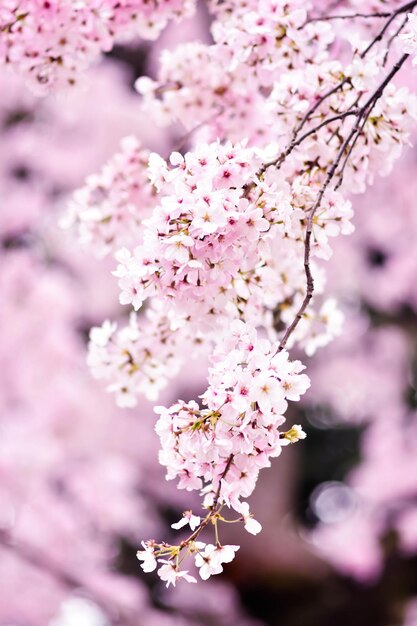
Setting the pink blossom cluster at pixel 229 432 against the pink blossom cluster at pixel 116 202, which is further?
the pink blossom cluster at pixel 116 202

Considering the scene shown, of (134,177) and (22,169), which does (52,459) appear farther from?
(134,177)

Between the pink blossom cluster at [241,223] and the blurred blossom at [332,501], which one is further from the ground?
the blurred blossom at [332,501]

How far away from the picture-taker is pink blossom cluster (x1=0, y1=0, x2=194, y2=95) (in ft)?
8.58

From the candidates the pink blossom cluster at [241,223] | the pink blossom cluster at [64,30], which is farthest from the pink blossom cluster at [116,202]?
the pink blossom cluster at [64,30]

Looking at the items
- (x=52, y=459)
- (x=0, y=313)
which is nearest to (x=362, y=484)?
(x=52, y=459)

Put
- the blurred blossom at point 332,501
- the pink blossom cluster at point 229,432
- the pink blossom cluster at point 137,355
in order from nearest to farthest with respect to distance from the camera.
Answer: the pink blossom cluster at point 229,432, the pink blossom cluster at point 137,355, the blurred blossom at point 332,501

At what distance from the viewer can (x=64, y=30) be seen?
268 centimetres

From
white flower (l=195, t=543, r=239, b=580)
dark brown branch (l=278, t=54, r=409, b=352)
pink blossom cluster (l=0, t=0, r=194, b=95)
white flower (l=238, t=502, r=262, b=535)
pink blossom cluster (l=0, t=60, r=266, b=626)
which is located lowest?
white flower (l=195, t=543, r=239, b=580)

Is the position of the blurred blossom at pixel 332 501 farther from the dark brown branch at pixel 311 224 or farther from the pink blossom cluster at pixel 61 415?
the dark brown branch at pixel 311 224

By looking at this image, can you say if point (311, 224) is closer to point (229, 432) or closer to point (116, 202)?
point (229, 432)

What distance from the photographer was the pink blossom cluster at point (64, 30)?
2615mm

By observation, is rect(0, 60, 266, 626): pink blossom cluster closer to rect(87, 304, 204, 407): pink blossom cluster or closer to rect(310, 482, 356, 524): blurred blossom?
rect(310, 482, 356, 524): blurred blossom

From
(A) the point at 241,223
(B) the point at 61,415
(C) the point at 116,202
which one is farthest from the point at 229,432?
(B) the point at 61,415

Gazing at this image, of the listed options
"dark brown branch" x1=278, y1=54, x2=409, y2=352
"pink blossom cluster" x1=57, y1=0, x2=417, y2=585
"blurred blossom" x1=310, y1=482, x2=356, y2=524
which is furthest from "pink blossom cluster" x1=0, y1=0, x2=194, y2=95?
"blurred blossom" x1=310, y1=482, x2=356, y2=524
